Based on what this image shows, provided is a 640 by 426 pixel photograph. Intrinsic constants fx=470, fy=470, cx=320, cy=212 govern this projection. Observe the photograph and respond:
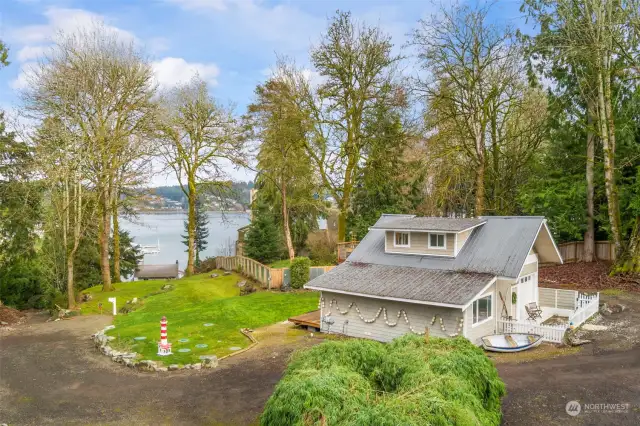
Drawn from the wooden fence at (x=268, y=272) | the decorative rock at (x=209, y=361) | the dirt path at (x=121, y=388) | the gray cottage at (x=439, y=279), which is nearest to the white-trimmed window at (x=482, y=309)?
the gray cottage at (x=439, y=279)

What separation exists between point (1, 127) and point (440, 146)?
2701 centimetres

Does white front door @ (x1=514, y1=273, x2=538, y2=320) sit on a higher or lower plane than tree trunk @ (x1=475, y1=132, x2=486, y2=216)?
lower

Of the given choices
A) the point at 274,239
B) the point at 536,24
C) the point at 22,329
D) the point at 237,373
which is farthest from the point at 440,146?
the point at 22,329

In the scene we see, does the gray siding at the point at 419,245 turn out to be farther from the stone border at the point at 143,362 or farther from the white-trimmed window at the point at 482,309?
the stone border at the point at 143,362

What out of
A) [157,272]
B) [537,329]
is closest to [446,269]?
[537,329]

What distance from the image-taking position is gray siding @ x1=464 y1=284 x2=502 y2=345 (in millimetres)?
16812

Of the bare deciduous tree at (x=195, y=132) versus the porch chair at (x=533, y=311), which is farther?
the bare deciduous tree at (x=195, y=132)

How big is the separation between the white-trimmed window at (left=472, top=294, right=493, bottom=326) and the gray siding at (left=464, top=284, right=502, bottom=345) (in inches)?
5.8

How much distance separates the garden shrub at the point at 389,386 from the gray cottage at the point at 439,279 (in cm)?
595

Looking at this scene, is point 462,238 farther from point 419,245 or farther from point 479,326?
point 479,326

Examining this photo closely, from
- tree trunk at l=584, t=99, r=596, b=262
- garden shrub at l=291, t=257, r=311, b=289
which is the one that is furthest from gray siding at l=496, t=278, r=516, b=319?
tree trunk at l=584, t=99, r=596, b=262

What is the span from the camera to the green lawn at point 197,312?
18.2 m

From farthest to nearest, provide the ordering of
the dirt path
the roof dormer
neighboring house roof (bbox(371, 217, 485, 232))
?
the roof dormer → neighboring house roof (bbox(371, 217, 485, 232)) → the dirt path

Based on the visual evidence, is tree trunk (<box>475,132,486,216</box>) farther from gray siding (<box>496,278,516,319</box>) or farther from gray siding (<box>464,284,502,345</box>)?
gray siding (<box>464,284,502,345</box>)
